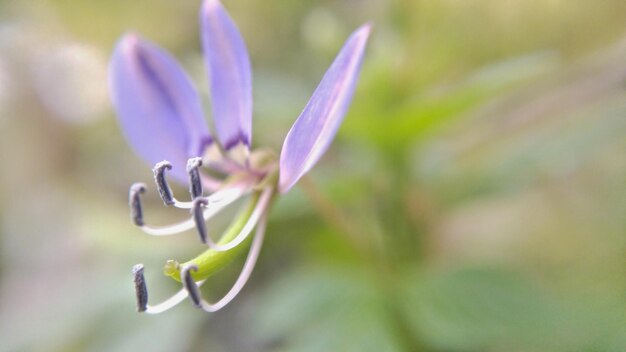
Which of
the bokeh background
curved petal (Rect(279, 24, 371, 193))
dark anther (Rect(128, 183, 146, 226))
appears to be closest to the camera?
curved petal (Rect(279, 24, 371, 193))

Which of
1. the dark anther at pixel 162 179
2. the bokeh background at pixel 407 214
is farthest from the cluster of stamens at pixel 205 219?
the bokeh background at pixel 407 214

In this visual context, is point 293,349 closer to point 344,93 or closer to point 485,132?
point 344,93

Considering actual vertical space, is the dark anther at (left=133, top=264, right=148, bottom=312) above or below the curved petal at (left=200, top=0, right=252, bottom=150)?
below

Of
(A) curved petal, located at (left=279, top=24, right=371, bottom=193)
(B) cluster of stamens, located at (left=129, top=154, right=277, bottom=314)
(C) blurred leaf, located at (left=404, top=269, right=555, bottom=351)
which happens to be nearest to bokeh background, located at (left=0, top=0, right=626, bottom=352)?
(C) blurred leaf, located at (left=404, top=269, right=555, bottom=351)

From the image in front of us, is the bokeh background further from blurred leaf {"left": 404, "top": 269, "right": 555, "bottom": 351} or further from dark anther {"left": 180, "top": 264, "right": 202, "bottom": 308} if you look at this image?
dark anther {"left": 180, "top": 264, "right": 202, "bottom": 308}

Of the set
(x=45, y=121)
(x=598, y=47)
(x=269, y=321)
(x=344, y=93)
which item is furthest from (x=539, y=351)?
(x=45, y=121)

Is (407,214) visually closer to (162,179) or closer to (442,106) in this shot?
(442,106)
